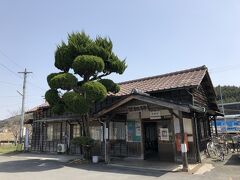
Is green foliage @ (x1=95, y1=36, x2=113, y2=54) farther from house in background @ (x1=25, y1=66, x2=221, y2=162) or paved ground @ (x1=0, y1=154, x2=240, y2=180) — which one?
paved ground @ (x1=0, y1=154, x2=240, y2=180)

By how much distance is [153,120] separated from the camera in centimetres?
1314

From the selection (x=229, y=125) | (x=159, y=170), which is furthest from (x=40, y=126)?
(x=229, y=125)

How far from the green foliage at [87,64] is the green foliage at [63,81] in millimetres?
590

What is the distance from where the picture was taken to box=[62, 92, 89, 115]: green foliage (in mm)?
12094

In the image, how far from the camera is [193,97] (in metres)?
12.5

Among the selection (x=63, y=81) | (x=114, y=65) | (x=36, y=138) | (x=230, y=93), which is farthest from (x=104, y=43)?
(x=230, y=93)

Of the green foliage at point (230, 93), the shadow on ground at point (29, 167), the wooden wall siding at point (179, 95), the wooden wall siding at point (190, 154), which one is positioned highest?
the green foliage at point (230, 93)

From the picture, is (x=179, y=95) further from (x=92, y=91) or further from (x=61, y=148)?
(x=61, y=148)

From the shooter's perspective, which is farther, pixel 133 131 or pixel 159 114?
pixel 133 131

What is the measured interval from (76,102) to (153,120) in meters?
4.45

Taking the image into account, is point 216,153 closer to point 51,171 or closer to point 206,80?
point 206,80

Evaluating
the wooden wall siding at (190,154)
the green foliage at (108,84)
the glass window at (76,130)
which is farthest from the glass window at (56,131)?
the wooden wall siding at (190,154)

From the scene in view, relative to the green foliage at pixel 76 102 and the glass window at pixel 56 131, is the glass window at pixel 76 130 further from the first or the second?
the green foliage at pixel 76 102

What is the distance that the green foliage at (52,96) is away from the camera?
43.7 feet
